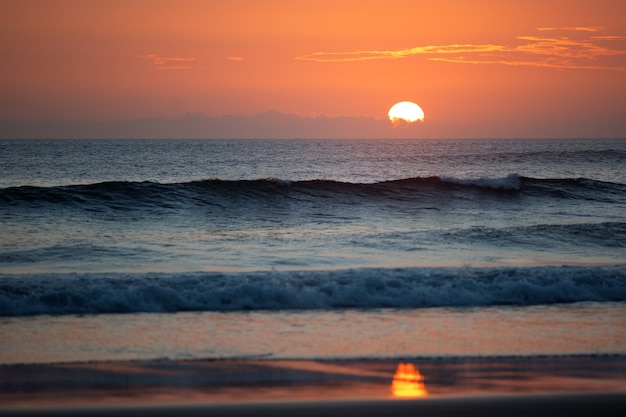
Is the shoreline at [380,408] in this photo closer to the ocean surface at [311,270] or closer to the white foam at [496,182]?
the ocean surface at [311,270]

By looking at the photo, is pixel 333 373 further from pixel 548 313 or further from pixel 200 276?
pixel 200 276

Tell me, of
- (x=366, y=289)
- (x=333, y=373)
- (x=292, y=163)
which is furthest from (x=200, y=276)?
(x=292, y=163)

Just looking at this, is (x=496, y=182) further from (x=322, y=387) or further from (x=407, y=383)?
(x=322, y=387)

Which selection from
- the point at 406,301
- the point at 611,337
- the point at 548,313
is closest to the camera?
the point at 611,337

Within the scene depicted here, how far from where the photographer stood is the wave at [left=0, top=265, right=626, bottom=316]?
10.7m

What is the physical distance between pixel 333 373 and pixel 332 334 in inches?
70.1

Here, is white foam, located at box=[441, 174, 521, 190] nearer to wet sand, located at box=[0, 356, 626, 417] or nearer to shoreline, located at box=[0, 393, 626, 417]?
wet sand, located at box=[0, 356, 626, 417]

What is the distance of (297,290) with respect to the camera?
11305mm

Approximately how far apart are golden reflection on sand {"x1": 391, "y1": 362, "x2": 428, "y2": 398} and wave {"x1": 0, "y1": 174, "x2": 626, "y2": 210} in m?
16.2

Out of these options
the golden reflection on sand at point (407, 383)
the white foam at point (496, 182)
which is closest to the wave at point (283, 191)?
the white foam at point (496, 182)

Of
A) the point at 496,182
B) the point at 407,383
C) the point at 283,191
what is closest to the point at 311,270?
the point at 407,383

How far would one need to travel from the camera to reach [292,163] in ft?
153

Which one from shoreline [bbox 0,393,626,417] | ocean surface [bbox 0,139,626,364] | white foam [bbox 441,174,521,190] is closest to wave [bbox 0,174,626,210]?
white foam [bbox 441,174,521,190]

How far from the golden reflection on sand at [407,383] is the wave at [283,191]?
1617cm
